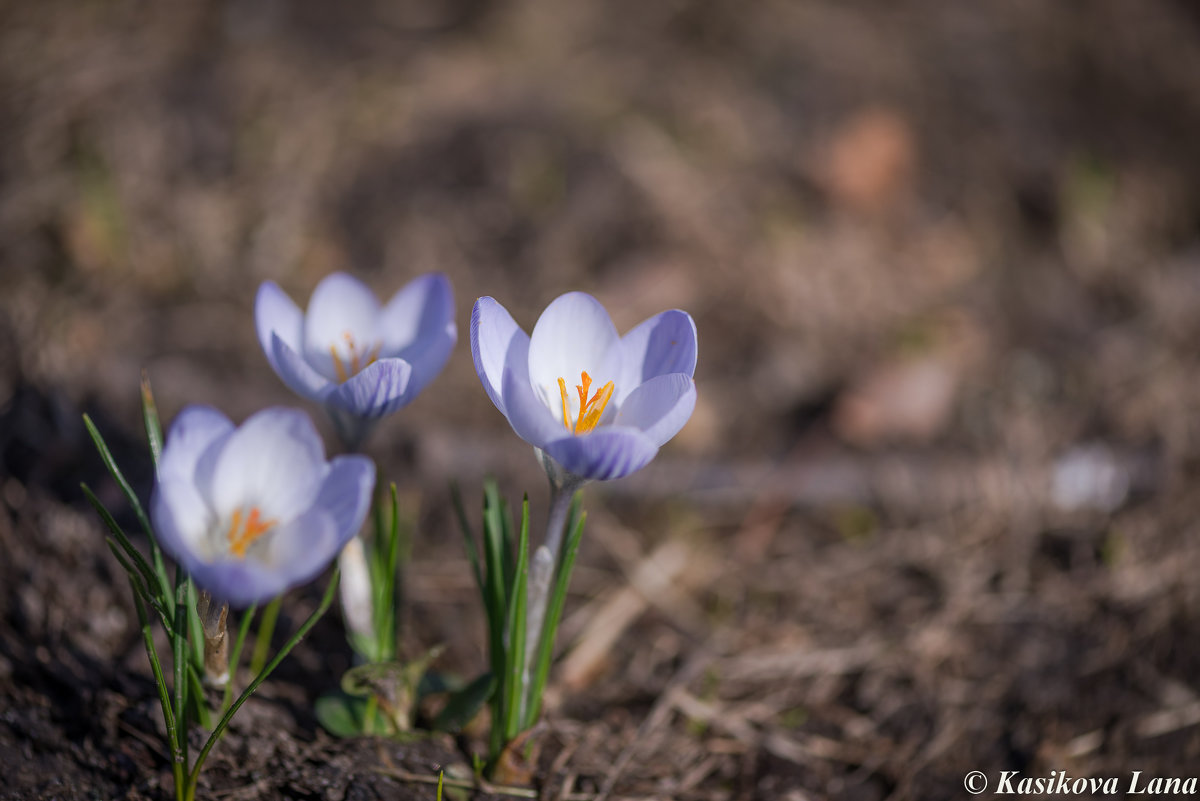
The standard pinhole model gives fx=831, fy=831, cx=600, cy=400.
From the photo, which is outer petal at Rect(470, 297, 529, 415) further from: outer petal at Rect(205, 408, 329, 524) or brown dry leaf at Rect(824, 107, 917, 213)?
brown dry leaf at Rect(824, 107, 917, 213)

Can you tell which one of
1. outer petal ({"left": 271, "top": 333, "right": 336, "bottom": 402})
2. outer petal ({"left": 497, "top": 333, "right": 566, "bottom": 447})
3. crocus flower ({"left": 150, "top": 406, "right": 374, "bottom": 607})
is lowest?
crocus flower ({"left": 150, "top": 406, "right": 374, "bottom": 607})

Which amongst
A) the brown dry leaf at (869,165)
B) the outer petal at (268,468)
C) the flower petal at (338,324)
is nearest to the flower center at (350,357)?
the flower petal at (338,324)

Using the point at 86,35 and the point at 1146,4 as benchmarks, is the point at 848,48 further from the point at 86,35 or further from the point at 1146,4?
the point at 86,35

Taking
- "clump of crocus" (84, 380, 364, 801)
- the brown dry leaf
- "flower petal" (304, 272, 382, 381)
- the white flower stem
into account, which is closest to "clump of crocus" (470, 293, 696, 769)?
the white flower stem

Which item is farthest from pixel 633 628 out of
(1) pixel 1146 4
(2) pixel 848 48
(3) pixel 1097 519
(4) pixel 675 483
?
(1) pixel 1146 4

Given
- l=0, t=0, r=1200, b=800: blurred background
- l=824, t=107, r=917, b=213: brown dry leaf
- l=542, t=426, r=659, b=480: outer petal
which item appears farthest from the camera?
l=824, t=107, r=917, b=213: brown dry leaf

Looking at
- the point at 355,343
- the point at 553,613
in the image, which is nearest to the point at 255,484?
the point at 355,343

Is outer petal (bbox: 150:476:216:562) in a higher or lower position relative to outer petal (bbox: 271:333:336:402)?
lower

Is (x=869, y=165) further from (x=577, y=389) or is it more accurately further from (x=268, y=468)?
(x=268, y=468)
